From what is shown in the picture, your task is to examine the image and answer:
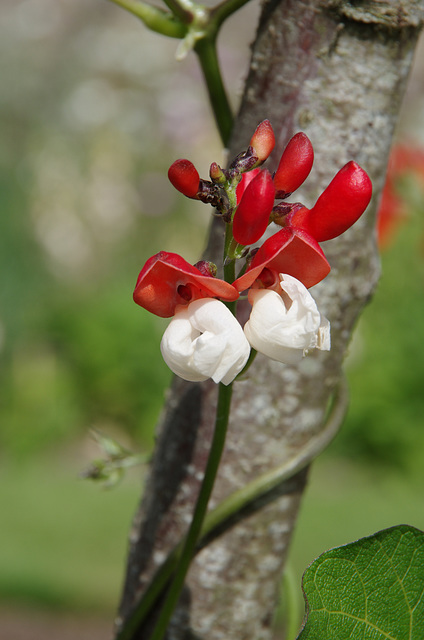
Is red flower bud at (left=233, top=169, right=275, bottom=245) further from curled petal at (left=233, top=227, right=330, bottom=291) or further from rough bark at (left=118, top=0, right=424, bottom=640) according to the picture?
rough bark at (left=118, top=0, right=424, bottom=640)

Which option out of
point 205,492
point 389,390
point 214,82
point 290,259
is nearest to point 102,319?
point 389,390

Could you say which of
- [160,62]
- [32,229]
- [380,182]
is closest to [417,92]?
[160,62]

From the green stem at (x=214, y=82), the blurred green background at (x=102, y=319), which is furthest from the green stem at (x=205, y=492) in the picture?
the blurred green background at (x=102, y=319)

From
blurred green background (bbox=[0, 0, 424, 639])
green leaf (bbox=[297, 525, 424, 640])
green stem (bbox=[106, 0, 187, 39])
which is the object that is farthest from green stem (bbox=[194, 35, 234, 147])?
blurred green background (bbox=[0, 0, 424, 639])

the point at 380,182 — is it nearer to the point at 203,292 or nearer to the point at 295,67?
the point at 295,67

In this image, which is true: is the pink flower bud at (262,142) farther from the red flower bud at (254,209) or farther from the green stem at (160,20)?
→ the green stem at (160,20)
